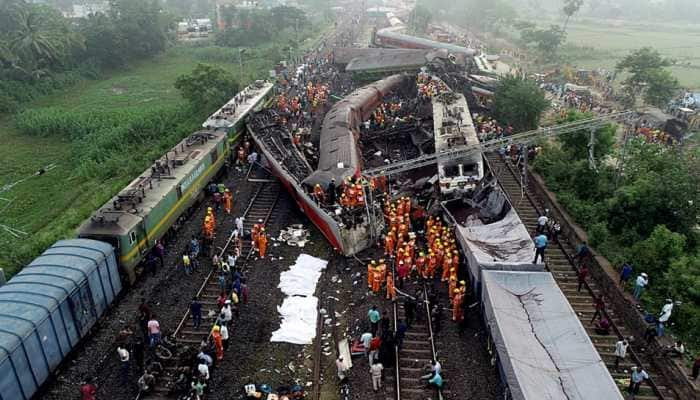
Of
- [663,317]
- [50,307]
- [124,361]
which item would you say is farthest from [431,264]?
[50,307]

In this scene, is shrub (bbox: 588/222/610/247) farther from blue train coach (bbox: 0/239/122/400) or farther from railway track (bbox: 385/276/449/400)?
blue train coach (bbox: 0/239/122/400)

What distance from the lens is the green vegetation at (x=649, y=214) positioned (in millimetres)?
13836

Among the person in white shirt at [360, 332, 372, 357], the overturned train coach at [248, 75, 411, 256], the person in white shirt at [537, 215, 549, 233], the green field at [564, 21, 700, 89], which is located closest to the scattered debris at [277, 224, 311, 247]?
the overturned train coach at [248, 75, 411, 256]

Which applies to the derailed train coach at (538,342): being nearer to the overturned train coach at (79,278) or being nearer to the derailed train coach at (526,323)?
the derailed train coach at (526,323)

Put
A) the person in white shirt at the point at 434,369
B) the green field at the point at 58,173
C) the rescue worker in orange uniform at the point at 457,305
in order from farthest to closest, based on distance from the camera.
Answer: the green field at the point at 58,173
the rescue worker in orange uniform at the point at 457,305
the person in white shirt at the point at 434,369

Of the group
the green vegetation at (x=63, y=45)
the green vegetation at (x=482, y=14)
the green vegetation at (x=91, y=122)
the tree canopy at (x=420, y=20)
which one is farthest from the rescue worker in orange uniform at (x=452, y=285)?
the green vegetation at (x=482, y=14)

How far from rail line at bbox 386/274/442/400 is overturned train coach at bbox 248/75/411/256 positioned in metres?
2.98

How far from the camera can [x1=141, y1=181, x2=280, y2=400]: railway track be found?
1205cm

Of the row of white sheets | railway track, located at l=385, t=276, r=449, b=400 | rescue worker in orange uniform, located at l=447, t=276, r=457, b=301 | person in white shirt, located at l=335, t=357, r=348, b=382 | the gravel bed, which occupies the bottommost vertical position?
the gravel bed

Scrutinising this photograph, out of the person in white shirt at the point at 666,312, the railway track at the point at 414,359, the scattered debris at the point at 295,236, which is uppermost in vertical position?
the person in white shirt at the point at 666,312

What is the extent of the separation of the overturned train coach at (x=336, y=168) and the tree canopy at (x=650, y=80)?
19384mm

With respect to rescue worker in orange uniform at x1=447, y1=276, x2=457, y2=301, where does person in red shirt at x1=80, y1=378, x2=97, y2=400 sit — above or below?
below

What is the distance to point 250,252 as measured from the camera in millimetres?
17281

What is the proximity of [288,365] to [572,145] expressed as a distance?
17.2 m
